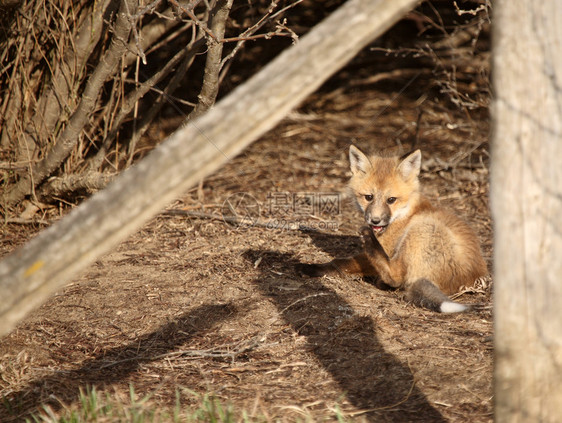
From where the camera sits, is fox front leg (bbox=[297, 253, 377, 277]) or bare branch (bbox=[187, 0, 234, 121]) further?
bare branch (bbox=[187, 0, 234, 121])

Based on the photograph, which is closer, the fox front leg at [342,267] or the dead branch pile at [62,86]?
the fox front leg at [342,267]

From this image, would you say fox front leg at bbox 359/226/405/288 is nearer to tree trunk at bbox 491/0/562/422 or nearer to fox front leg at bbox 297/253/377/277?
fox front leg at bbox 297/253/377/277

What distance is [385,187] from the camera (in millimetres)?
5152

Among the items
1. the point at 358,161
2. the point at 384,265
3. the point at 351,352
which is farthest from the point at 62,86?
the point at 351,352

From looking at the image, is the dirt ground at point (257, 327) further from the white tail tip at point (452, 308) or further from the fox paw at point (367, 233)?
the fox paw at point (367, 233)

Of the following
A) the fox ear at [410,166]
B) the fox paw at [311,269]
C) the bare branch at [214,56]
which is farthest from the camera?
the fox ear at [410,166]

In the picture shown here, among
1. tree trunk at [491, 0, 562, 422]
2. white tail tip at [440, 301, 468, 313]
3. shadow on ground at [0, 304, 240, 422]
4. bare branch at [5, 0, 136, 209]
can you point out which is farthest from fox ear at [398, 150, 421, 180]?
tree trunk at [491, 0, 562, 422]

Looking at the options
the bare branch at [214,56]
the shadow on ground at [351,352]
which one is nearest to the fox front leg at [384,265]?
the shadow on ground at [351,352]

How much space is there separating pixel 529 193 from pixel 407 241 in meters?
2.92

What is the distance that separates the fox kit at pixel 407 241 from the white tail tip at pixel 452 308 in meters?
0.08

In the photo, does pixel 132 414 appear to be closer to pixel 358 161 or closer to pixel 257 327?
pixel 257 327

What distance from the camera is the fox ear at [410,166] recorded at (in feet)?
17.1

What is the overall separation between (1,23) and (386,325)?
4.58 m

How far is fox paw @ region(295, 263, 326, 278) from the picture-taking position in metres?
4.84
